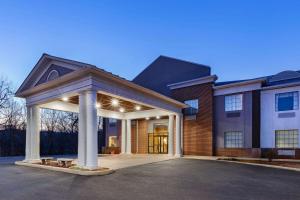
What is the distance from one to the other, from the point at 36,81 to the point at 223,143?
15.6 metres

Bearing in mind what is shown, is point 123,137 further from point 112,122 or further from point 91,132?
point 91,132

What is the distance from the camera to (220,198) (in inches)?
291

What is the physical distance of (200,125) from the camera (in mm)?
22562

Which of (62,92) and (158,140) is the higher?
(62,92)

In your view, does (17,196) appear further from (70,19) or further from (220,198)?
(70,19)

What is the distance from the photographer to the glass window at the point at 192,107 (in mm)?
23125

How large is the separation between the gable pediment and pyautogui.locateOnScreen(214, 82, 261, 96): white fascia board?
13423 mm

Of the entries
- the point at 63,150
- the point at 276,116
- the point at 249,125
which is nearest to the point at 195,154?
the point at 249,125

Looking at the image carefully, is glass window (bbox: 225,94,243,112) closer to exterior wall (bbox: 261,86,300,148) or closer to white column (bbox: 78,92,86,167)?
exterior wall (bbox: 261,86,300,148)

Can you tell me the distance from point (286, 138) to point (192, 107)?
8.11m

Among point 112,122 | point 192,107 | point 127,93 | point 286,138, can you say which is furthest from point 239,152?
point 112,122

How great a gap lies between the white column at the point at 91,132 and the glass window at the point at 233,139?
13.0 meters

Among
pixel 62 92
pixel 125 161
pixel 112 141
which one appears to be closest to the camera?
pixel 62 92

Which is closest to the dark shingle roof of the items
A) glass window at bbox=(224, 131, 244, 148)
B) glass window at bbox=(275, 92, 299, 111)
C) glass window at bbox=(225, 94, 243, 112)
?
glass window at bbox=(225, 94, 243, 112)
